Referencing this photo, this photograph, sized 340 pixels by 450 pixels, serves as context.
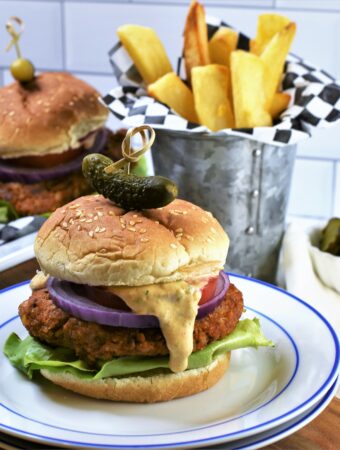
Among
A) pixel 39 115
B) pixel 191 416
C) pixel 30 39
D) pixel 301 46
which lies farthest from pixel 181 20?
pixel 191 416

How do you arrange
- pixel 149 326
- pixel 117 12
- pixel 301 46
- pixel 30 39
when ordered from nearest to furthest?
pixel 149 326 < pixel 301 46 < pixel 117 12 < pixel 30 39

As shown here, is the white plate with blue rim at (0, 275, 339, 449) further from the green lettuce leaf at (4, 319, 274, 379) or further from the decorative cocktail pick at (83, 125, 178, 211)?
the decorative cocktail pick at (83, 125, 178, 211)

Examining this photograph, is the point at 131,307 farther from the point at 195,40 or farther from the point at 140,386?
the point at 195,40

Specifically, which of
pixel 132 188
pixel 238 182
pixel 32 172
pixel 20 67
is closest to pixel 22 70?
pixel 20 67

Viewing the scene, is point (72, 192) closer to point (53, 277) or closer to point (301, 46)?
point (53, 277)

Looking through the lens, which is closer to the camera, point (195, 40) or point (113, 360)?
point (113, 360)
